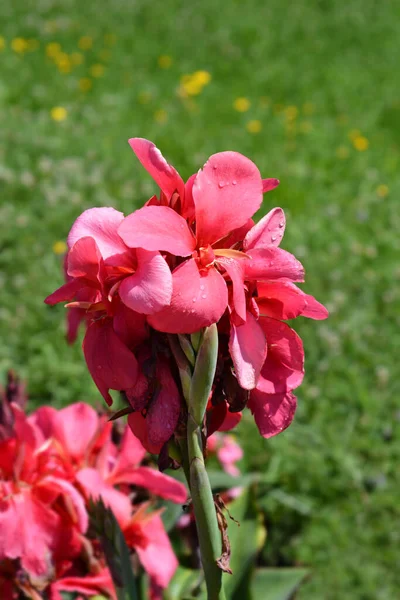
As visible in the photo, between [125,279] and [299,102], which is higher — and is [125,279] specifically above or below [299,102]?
above

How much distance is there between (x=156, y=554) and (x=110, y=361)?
1.77 feet

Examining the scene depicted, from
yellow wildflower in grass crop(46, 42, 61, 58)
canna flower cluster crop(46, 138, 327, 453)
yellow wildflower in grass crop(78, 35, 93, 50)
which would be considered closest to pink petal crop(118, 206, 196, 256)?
canna flower cluster crop(46, 138, 327, 453)

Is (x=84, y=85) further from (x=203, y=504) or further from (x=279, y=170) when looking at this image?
(x=203, y=504)

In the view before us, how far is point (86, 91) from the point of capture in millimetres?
4652

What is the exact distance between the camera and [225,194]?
78cm

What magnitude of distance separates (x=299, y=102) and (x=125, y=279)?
4504 millimetres

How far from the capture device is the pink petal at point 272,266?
30.5 inches

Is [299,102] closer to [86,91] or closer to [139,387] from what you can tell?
[86,91]

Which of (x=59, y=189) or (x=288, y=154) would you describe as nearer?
(x=59, y=189)

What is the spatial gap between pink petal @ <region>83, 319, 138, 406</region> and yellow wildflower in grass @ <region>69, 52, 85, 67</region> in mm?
4626

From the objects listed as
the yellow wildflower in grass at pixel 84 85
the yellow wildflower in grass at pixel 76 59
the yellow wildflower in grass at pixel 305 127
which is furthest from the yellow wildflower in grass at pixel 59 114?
→ the yellow wildflower in grass at pixel 305 127

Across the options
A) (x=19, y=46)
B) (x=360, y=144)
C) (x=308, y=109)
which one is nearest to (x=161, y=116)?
(x=308, y=109)

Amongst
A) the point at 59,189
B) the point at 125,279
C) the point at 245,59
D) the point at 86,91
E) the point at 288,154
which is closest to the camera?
the point at 125,279

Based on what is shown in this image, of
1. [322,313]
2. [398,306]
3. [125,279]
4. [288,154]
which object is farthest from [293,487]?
[288,154]
